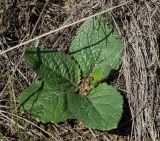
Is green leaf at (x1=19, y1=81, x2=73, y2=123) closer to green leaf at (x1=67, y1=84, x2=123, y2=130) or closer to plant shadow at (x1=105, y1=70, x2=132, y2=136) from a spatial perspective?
green leaf at (x1=67, y1=84, x2=123, y2=130)

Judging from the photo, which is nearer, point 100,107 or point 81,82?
point 100,107

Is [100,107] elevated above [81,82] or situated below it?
below

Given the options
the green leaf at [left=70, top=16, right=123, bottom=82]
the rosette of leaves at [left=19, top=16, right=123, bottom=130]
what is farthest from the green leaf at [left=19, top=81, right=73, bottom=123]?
the green leaf at [left=70, top=16, right=123, bottom=82]

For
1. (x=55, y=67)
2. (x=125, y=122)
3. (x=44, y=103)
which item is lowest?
(x=125, y=122)

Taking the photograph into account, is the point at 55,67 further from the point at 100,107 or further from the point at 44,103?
the point at 100,107

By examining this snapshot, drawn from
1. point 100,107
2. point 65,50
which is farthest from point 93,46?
point 100,107

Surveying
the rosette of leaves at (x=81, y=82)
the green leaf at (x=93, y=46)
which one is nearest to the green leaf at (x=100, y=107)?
the rosette of leaves at (x=81, y=82)
